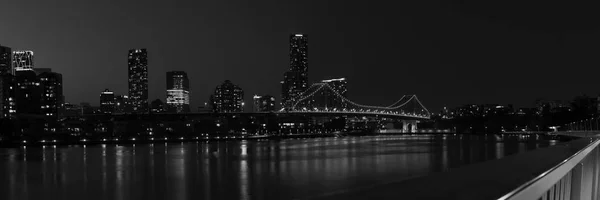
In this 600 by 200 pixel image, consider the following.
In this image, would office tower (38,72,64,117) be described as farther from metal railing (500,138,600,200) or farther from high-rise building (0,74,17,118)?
metal railing (500,138,600,200)

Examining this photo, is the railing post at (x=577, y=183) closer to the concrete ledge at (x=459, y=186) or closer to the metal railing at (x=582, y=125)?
the concrete ledge at (x=459, y=186)

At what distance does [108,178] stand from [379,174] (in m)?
13.8

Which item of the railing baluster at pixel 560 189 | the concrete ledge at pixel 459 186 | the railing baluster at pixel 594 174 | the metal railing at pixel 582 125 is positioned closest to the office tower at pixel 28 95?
the metal railing at pixel 582 125

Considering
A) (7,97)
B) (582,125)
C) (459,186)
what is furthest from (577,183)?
(7,97)

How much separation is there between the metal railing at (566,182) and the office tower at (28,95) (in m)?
147

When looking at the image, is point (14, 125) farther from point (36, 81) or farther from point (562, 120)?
point (562, 120)

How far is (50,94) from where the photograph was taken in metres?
143

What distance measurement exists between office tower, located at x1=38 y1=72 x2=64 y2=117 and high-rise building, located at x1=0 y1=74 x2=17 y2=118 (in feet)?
20.4

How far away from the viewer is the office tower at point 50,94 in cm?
14100

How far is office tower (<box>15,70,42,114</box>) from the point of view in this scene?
454 feet

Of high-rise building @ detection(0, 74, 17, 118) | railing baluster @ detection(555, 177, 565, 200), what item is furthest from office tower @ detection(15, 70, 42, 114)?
railing baluster @ detection(555, 177, 565, 200)

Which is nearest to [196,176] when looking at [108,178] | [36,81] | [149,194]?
[108,178]

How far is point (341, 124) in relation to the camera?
185750mm

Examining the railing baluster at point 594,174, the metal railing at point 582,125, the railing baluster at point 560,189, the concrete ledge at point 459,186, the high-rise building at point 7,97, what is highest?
the high-rise building at point 7,97
